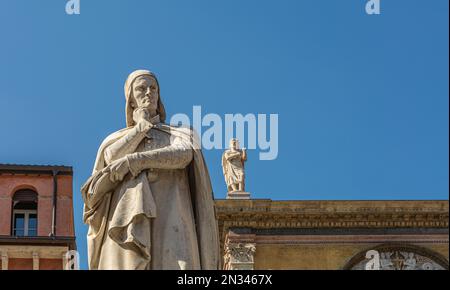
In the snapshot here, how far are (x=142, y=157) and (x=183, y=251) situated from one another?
0.74 metres

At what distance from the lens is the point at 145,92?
31.5 ft

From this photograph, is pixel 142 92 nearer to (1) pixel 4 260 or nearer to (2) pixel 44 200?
(1) pixel 4 260

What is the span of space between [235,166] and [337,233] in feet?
12.5

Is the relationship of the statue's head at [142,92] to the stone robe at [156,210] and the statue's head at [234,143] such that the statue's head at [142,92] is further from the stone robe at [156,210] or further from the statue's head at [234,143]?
the statue's head at [234,143]

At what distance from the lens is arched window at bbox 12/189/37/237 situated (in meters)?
45.9

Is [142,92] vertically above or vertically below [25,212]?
below

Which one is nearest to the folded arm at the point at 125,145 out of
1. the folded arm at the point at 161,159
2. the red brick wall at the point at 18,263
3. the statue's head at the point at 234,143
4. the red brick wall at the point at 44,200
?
the folded arm at the point at 161,159

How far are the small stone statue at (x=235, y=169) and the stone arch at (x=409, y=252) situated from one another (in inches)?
158

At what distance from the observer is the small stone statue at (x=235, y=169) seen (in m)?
40.8

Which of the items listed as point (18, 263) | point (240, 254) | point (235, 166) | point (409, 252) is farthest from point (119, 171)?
point (18, 263)

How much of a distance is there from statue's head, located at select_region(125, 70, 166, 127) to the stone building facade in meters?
30.6

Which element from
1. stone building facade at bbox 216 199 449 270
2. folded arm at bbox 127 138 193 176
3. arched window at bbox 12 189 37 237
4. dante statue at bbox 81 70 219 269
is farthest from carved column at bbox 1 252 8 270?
folded arm at bbox 127 138 193 176

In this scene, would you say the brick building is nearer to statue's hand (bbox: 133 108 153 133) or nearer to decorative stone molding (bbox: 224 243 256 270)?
decorative stone molding (bbox: 224 243 256 270)

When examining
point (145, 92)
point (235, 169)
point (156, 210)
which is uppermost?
point (235, 169)
